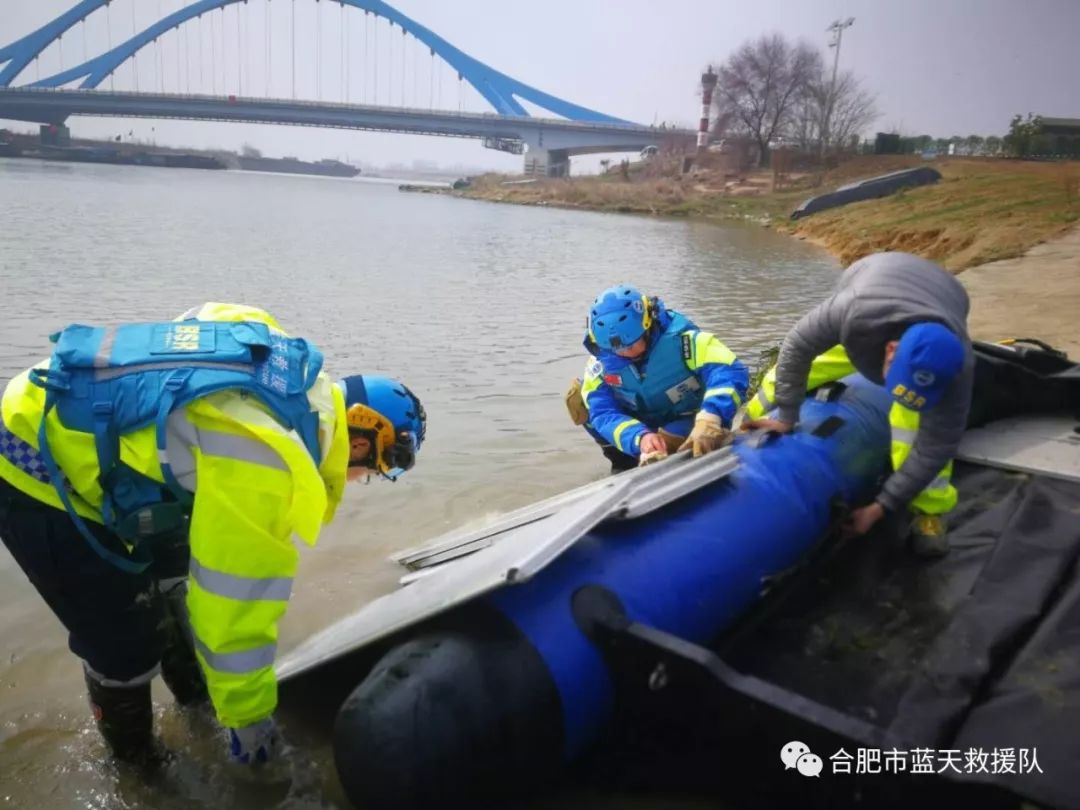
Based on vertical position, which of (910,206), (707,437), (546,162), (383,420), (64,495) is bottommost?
(707,437)

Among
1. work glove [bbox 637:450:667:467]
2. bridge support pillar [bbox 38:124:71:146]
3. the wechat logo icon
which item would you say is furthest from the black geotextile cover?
bridge support pillar [bbox 38:124:71:146]

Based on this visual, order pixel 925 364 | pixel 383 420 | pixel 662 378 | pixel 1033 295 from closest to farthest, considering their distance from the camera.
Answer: pixel 383 420, pixel 925 364, pixel 662 378, pixel 1033 295

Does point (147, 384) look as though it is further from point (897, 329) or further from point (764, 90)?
point (764, 90)

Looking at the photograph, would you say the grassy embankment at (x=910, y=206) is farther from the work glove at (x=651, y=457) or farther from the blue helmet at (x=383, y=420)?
the blue helmet at (x=383, y=420)

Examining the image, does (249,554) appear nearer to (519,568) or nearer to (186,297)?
(519,568)

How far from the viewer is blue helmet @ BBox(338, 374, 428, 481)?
224cm

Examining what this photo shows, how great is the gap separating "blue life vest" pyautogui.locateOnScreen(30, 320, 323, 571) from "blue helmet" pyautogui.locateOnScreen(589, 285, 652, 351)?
1999mm

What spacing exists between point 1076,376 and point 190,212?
2567cm

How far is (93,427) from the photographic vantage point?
1882mm

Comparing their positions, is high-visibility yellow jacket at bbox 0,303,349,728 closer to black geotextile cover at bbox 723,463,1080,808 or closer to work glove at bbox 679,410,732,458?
black geotextile cover at bbox 723,463,1080,808

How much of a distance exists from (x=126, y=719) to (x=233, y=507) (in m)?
1.03

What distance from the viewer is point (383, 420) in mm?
2254

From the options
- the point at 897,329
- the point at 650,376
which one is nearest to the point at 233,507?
the point at 897,329

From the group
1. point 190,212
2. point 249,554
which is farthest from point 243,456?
point 190,212
